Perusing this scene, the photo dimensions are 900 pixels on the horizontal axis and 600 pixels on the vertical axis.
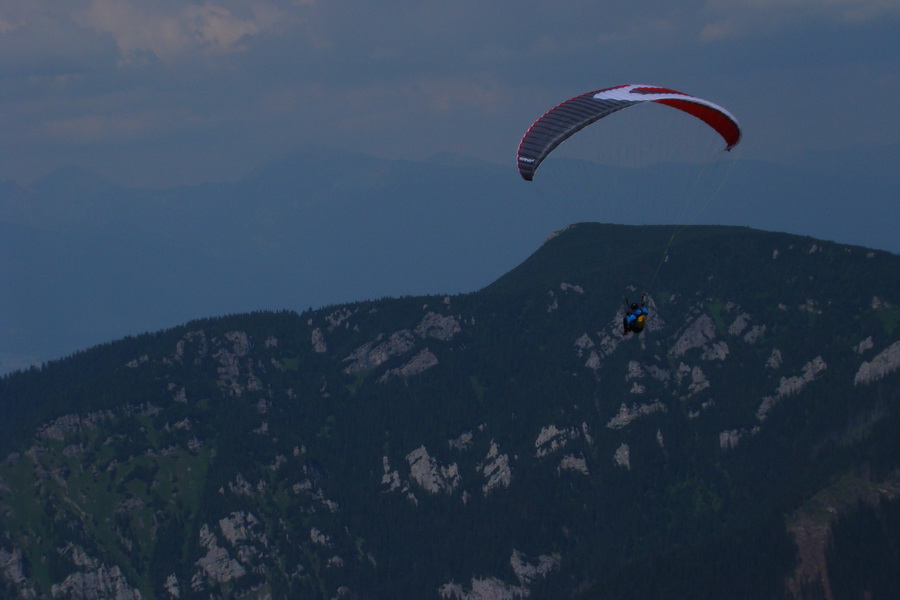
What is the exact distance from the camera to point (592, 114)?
84625mm

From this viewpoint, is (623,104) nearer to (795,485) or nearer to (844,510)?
(844,510)

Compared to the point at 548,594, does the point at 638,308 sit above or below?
above

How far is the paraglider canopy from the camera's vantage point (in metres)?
84.4

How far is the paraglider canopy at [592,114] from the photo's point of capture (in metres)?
84.4

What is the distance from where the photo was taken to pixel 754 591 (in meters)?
160

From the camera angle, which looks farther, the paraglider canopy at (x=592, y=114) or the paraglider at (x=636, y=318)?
the paraglider canopy at (x=592, y=114)

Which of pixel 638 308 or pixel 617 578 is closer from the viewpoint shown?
pixel 638 308

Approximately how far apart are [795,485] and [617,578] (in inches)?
1462

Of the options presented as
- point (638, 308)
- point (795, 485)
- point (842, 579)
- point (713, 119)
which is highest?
point (713, 119)

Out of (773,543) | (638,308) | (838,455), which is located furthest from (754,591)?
(638,308)

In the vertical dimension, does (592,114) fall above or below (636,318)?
above

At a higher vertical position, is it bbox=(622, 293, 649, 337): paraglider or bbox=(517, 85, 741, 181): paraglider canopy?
bbox=(517, 85, 741, 181): paraglider canopy

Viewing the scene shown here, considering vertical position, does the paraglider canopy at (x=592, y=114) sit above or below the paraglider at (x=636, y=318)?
above

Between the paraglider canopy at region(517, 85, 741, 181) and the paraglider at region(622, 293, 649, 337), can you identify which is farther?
the paraglider canopy at region(517, 85, 741, 181)
